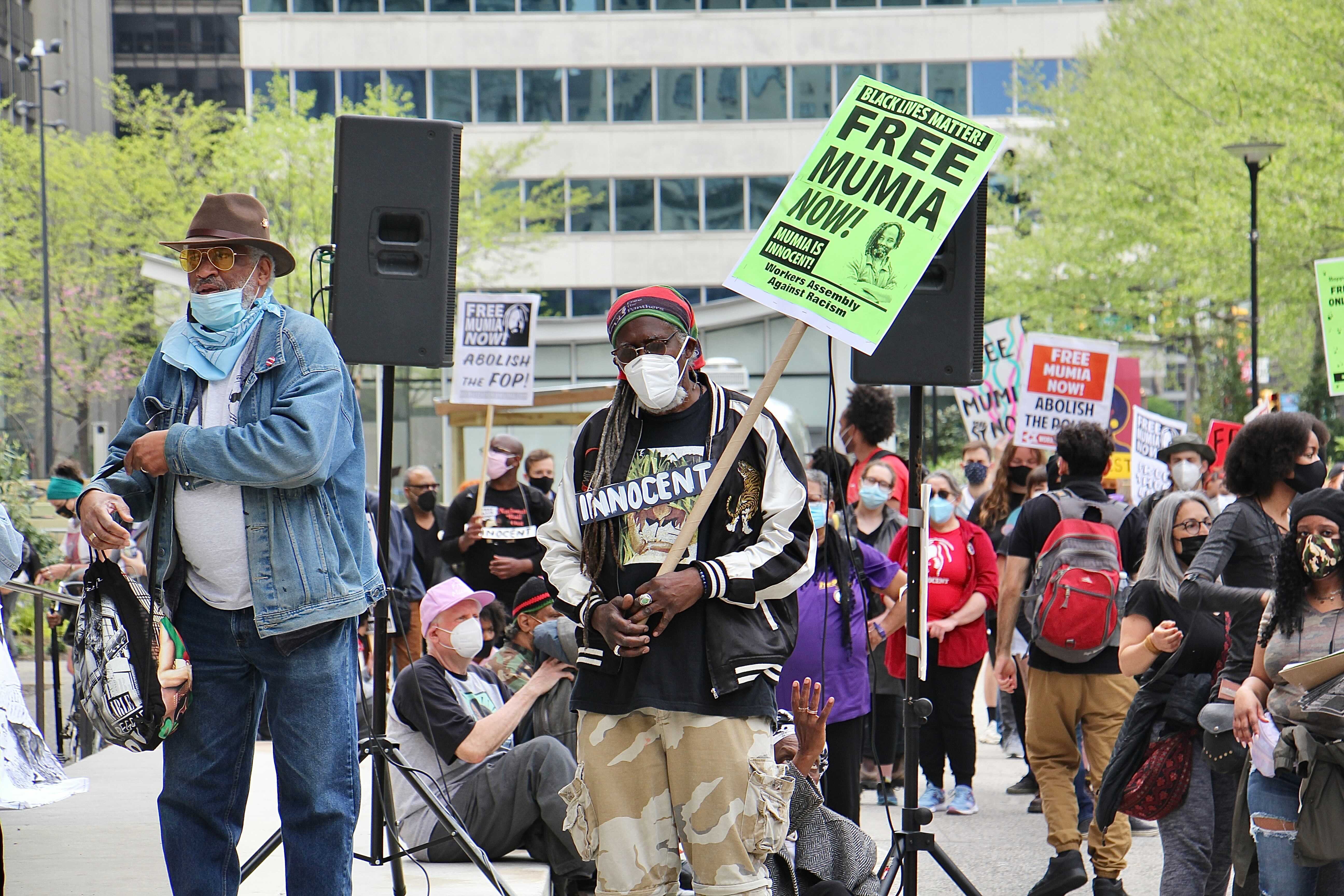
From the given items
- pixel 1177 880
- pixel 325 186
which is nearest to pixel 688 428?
pixel 1177 880

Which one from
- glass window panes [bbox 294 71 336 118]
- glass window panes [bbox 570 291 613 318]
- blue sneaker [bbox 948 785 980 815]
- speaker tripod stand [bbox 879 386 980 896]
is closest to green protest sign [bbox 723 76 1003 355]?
speaker tripod stand [bbox 879 386 980 896]

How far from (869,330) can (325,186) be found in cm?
2865

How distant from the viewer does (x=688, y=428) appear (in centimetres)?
416

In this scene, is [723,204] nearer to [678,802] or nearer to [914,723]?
[914,723]

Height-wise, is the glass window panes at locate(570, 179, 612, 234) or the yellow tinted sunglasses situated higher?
the glass window panes at locate(570, 179, 612, 234)

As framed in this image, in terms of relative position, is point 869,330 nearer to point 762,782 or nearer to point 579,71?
point 762,782

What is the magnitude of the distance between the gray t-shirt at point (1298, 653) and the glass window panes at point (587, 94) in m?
37.1

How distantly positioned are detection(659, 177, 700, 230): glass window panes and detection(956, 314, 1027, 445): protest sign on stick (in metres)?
25.6

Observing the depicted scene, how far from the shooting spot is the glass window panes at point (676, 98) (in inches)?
1576

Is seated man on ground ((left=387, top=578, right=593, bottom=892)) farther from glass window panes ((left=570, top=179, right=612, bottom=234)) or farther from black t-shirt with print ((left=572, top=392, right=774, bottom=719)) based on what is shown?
glass window panes ((left=570, top=179, right=612, bottom=234))

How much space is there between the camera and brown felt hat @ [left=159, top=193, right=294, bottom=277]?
12.8 ft

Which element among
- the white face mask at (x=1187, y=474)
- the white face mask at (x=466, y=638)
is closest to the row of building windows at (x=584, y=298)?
the white face mask at (x=1187, y=474)

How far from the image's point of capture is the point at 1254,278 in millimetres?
20656

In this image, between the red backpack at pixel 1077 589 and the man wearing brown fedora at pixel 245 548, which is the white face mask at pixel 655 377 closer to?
the man wearing brown fedora at pixel 245 548
